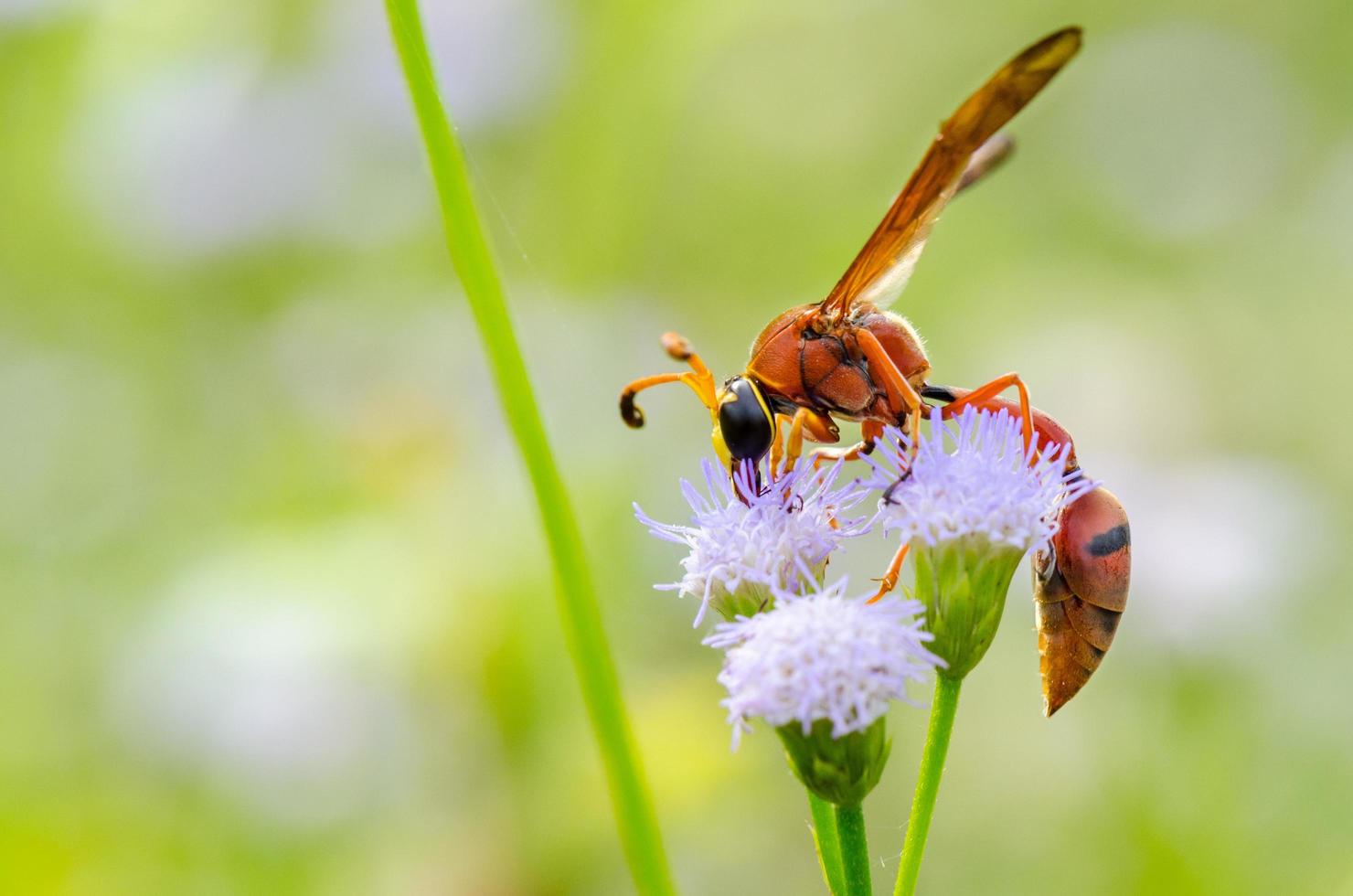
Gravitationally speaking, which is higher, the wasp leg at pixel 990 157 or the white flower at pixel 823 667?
the wasp leg at pixel 990 157

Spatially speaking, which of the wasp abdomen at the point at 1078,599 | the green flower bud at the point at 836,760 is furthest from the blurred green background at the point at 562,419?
the green flower bud at the point at 836,760

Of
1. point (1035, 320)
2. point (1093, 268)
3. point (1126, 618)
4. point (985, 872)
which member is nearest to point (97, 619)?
point (985, 872)

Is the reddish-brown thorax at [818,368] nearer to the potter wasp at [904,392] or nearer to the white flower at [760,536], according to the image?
the potter wasp at [904,392]

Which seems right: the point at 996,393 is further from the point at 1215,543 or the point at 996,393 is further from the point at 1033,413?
the point at 1215,543

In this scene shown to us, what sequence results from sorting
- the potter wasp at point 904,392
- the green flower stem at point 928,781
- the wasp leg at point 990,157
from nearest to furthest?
the green flower stem at point 928,781 → the potter wasp at point 904,392 → the wasp leg at point 990,157

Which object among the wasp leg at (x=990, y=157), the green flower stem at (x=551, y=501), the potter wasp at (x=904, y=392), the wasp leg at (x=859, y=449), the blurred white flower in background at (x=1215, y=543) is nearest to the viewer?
the green flower stem at (x=551, y=501)

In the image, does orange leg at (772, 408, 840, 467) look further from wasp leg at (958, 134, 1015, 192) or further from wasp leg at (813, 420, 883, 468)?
wasp leg at (958, 134, 1015, 192)

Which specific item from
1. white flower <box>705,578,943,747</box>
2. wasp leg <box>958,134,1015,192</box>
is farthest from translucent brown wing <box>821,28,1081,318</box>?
white flower <box>705,578,943,747</box>
